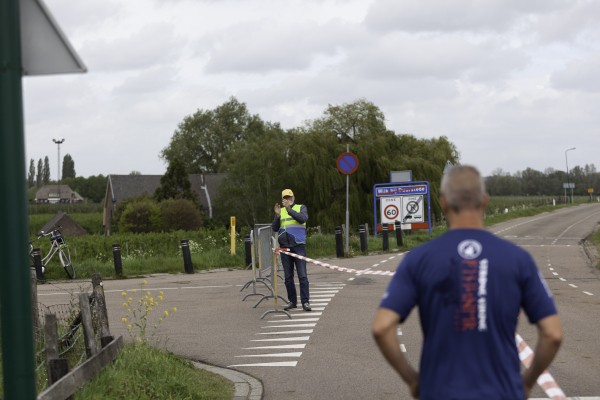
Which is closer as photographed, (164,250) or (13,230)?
(13,230)

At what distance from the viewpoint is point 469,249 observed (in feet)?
10.8

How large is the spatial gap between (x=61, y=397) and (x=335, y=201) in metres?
42.2

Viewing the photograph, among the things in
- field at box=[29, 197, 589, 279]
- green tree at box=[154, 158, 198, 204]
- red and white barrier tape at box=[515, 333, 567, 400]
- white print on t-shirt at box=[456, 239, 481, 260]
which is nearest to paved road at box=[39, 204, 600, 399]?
red and white barrier tape at box=[515, 333, 567, 400]

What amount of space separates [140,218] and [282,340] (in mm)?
59641

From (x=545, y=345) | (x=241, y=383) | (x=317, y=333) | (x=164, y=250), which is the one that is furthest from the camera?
(x=164, y=250)

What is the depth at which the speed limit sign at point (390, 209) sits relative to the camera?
3725 centimetres

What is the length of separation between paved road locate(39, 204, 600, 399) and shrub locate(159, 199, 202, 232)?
4629cm

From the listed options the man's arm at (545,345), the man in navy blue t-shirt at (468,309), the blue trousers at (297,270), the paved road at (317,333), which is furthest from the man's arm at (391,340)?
the blue trousers at (297,270)

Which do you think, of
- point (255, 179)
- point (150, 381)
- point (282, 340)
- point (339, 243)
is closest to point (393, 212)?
point (339, 243)

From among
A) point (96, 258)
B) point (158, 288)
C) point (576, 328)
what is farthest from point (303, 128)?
point (576, 328)

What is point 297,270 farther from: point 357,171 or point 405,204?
point 357,171

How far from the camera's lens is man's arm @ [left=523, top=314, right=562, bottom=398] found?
338cm

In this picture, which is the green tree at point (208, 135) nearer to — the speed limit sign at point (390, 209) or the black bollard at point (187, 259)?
the speed limit sign at point (390, 209)

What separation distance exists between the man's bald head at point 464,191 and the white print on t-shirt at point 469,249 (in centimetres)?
16
